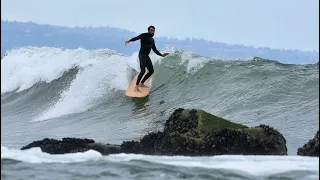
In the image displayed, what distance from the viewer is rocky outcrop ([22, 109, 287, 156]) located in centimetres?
866

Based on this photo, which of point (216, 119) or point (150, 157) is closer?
point (150, 157)

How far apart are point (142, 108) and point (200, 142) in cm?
760

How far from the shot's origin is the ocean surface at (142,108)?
24.2 ft

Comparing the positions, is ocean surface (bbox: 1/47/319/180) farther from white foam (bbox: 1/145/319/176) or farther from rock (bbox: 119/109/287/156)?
rock (bbox: 119/109/287/156)

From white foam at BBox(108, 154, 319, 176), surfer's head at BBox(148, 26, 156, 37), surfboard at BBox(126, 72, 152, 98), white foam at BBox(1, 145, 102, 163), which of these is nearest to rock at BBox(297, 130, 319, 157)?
white foam at BBox(108, 154, 319, 176)

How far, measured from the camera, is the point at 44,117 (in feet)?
56.1

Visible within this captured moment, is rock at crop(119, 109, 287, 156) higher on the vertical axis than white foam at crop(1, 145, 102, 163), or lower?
higher

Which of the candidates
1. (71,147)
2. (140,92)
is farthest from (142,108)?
(71,147)

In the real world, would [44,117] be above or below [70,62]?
below

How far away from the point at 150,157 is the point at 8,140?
5306 mm

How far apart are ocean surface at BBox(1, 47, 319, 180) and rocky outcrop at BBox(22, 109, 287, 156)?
410 mm

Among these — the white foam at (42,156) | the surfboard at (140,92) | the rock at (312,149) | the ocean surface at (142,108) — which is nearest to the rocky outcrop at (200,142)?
the rock at (312,149)

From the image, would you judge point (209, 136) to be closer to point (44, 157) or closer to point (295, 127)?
point (44, 157)

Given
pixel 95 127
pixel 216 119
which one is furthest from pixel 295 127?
pixel 95 127
